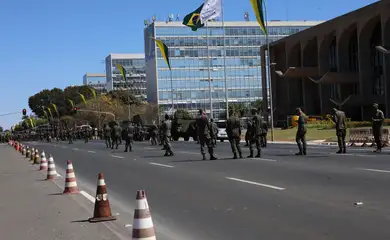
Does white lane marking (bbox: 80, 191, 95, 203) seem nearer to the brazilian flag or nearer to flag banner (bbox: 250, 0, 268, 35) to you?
flag banner (bbox: 250, 0, 268, 35)

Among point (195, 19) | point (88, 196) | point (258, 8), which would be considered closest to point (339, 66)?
point (195, 19)

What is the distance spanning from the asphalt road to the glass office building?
9651 cm

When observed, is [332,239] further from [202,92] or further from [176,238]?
[202,92]

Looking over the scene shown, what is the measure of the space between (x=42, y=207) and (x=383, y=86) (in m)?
58.2

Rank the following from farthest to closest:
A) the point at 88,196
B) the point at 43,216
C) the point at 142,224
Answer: the point at 88,196 < the point at 43,216 < the point at 142,224

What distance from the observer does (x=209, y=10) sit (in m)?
48.5

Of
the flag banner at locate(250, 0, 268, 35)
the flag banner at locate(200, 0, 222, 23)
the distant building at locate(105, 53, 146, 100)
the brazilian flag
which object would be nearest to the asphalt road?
the flag banner at locate(250, 0, 268, 35)

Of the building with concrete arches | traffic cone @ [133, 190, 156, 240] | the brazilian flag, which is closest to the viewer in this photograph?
traffic cone @ [133, 190, 156, 240]

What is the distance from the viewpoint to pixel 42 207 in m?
10.6

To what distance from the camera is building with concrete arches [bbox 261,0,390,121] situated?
2408 inches

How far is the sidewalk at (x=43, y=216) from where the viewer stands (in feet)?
25.6

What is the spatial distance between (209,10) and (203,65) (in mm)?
66747

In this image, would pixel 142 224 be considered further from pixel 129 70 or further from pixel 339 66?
pixel 129 70

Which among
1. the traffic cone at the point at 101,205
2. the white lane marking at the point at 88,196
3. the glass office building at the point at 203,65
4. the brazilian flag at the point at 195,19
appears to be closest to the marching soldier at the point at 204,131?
the white lane marking at the point at 88,196
